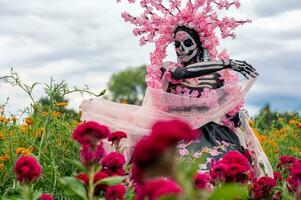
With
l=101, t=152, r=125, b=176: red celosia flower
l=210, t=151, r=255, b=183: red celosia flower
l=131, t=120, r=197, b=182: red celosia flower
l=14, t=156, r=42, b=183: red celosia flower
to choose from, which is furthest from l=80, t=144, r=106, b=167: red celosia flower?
l=131, t=120, r=197, b=182: red celosia flower

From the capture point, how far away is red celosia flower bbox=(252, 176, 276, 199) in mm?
3207

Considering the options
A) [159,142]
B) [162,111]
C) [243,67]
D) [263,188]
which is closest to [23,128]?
[162,111]

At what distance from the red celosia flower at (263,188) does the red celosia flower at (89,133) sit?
121 centimetres

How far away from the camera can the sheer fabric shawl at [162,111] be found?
5.18 meters

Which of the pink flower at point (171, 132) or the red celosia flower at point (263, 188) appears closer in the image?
the pink flower at point (171, 132)

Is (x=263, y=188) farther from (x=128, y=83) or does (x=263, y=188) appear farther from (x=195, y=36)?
(x=128, y=83)

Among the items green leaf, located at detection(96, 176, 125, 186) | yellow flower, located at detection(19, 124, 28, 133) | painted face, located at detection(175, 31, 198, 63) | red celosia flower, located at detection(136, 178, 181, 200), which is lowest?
red celosia flower, located at detection(136, 178, 181, 200)

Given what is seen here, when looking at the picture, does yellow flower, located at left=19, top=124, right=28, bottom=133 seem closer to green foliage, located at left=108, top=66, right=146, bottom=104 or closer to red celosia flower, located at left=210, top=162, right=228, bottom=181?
red celosia flower, located at left=210, top=162, right=228, bottom=181

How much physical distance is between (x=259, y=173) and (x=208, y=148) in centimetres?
58

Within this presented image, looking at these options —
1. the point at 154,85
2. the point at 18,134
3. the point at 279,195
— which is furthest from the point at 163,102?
the point at 279,195

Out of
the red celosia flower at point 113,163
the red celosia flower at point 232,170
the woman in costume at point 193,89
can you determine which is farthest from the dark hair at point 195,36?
the red celosia flower at point 113,163

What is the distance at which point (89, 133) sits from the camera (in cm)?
222

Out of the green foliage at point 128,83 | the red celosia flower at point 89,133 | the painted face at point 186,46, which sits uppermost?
the green foliage at point 128,83

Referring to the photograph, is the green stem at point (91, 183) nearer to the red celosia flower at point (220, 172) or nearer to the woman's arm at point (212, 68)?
the red celosia flower at point (220, 172)
